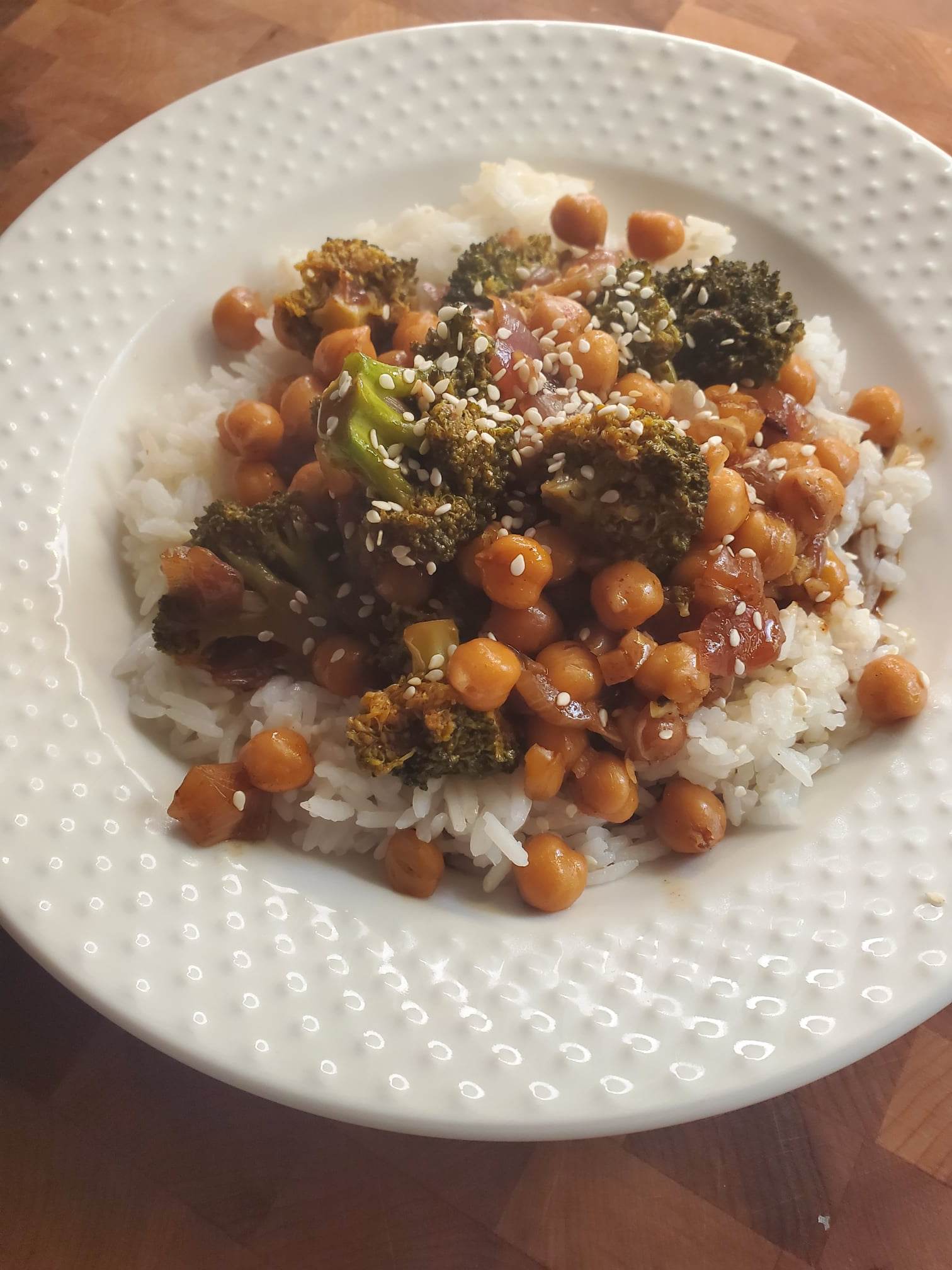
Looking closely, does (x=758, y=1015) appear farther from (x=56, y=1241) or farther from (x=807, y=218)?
(x=807, y=218)

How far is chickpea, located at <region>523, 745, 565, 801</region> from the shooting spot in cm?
254

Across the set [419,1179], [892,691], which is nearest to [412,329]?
[892,691]

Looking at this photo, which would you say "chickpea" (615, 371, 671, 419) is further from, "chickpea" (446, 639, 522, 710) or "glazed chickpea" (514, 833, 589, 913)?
"glazed chickpea" (514, 833, 589, 913)

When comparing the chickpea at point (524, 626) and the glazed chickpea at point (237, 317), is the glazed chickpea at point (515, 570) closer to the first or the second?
the chickpea at point (524, 626)

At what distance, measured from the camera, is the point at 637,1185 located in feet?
7.52

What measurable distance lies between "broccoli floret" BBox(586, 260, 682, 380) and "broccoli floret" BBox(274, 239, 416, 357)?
2.33 feet

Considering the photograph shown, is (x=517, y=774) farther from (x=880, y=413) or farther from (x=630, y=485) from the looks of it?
(x=880, y=413)

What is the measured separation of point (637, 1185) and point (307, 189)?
3.40 metres

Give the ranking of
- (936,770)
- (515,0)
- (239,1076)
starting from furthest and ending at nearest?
(515,0) < (936,770) < (239,1076)

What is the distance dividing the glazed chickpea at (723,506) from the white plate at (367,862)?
0.74 m

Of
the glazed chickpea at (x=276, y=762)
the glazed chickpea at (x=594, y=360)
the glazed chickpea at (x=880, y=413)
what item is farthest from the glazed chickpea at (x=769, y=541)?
the glazed chickpea at (x=276, y=762)

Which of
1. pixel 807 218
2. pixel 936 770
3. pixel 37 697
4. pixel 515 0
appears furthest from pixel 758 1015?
pixel 515 0

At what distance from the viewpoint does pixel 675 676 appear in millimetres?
2529

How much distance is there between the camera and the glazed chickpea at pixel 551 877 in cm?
249
